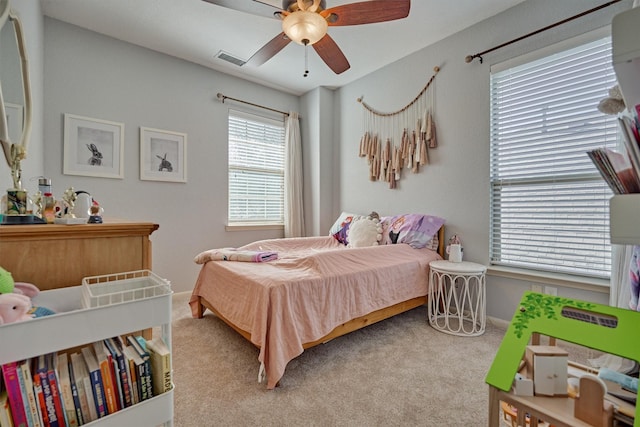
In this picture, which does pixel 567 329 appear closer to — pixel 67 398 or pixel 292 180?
pixel 67 398

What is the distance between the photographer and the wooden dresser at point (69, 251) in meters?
0.88

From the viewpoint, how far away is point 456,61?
269 cm

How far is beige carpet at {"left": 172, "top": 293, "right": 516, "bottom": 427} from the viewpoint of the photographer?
1.34 meters

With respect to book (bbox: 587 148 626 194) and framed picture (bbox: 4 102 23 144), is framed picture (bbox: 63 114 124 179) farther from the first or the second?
book (bbox: 587 148 626 194)

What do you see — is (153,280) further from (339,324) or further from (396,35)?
(396,35)

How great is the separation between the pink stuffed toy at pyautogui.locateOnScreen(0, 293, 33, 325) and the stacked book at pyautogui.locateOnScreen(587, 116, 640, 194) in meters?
1.42

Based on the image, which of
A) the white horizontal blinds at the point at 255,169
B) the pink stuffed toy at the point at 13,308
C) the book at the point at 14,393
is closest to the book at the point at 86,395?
the book at the point at 14,393

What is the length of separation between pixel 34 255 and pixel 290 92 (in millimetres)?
3701

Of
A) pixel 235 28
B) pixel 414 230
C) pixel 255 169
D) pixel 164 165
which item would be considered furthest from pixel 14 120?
pixel 414 230

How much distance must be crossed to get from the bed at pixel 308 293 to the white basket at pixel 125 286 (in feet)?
2.27

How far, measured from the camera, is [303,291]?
1708 mm

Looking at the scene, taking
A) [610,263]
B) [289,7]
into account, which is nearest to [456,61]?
[289,7]

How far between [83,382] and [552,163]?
9.66 ft

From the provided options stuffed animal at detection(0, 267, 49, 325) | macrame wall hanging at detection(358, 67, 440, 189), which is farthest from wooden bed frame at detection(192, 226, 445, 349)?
stuffed animal at detection(0, 267, 49, 325)
